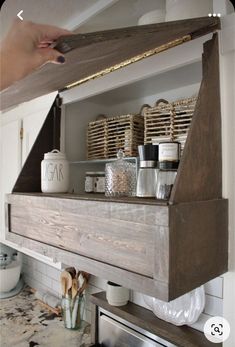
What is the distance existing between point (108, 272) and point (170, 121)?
53 cm

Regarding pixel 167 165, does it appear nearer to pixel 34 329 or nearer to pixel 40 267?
pixel 34 329

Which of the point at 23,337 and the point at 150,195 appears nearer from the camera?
the point at 150,195

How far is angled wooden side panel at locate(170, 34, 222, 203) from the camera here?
0.63m

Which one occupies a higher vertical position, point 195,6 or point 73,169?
point 195,6

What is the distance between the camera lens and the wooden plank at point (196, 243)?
58cm

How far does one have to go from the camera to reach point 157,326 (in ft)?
3.55

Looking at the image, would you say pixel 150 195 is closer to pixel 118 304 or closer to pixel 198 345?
pixel 198 345

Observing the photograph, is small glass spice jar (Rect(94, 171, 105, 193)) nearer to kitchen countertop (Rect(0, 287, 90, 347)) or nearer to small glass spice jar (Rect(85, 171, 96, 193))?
small glass spice jar (Rect(85, 171, 96, 193))

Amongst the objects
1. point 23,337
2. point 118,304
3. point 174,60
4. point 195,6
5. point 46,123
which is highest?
point 195,6

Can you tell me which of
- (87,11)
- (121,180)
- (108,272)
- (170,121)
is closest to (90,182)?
(121,180)

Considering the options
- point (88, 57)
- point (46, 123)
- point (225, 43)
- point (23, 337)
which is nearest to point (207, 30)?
point (225, 43)

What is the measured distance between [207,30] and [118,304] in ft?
3.83

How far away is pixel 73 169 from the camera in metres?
1.37

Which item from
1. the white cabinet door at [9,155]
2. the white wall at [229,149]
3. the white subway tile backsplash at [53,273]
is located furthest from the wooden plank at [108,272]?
the white subway tile backsplash at [53,273]
